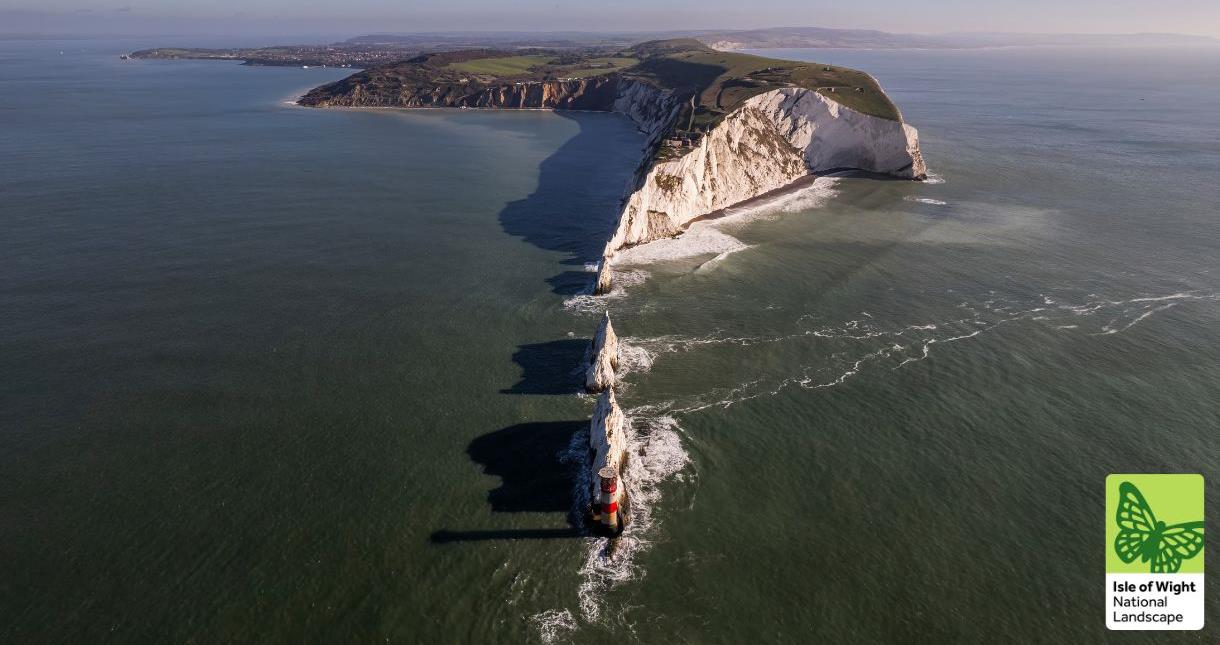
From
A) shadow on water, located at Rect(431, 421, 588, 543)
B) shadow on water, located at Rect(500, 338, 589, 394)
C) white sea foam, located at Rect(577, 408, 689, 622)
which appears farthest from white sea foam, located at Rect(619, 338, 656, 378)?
shadow on water, located at Rect(431, 421, 588, 543)

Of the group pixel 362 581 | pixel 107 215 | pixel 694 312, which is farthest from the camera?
pixel 107 215

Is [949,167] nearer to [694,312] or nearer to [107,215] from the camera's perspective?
[694,312]

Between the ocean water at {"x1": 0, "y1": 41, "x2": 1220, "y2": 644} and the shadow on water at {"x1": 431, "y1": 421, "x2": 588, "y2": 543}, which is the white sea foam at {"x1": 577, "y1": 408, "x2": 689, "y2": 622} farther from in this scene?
the shadow on water at {"x1": 431, "y1": 421, "x2": 588, "y2": 543}

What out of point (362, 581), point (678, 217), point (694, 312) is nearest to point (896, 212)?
point (678, 217)

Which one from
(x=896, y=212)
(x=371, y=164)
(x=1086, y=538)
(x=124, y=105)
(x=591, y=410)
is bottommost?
(x=1086, y=538)

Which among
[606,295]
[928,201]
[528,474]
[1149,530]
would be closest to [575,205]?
[606,295]

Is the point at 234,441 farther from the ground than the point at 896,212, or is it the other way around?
the point at 896,212

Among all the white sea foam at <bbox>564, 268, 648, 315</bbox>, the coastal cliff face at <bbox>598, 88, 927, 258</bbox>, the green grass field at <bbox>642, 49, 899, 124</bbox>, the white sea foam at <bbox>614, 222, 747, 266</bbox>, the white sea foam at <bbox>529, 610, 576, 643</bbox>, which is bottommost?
the white sea foam at <bbox>529, 610, 576, 643</bbox>
